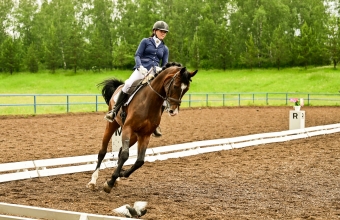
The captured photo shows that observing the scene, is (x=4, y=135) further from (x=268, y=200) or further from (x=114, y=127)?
(x=268, y=200)

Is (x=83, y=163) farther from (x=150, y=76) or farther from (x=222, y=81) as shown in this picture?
(x=222, y=81)

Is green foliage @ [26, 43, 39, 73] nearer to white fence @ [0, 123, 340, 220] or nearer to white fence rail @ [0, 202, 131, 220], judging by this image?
white fence @ [0, 123, 340, 220]

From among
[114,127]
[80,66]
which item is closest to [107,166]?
[114,127]

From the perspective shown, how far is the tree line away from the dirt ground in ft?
158

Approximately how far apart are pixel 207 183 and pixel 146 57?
253cm

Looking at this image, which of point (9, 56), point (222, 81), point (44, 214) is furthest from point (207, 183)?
point (9, 56)

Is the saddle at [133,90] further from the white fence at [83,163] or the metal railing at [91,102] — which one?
the metal railing at [91,102]

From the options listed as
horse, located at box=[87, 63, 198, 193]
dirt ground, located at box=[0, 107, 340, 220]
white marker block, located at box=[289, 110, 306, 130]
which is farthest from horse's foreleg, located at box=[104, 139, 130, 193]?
white marker block, located at box=[289, 110, 306, 130]

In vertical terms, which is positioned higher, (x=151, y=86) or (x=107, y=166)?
(x=151, y=86)

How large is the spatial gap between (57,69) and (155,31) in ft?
210

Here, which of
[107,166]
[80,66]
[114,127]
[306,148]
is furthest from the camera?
[80,66]

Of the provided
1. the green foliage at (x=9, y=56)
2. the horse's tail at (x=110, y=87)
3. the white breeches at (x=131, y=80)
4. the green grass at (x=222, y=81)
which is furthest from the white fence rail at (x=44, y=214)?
the green foliage at (x=9, y=56)

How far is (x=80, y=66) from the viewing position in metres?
68.3

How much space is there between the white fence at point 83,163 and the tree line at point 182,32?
46.5 metres
